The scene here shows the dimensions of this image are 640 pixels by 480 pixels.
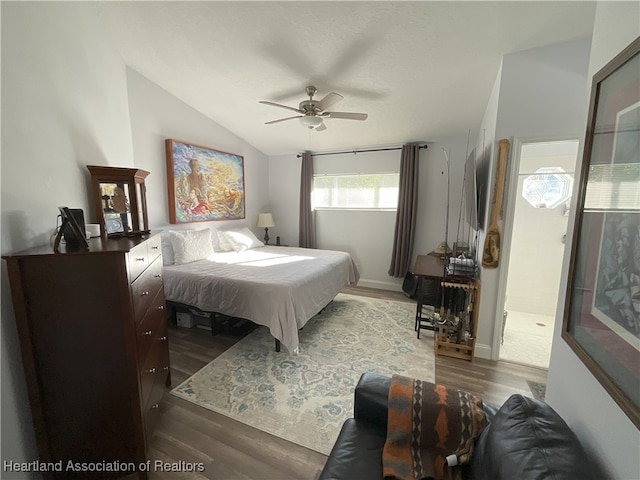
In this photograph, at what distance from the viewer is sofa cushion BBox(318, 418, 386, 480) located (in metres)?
1.00

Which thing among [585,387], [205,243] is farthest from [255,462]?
[205,243]

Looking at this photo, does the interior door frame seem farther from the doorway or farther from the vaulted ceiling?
the doorway

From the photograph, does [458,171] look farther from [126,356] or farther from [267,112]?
[126,356]

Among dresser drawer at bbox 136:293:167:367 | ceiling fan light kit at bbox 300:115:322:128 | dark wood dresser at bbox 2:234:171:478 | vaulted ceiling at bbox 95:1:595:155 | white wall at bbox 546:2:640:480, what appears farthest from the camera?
ceiling fan light kit at bbox 300:115:322:128

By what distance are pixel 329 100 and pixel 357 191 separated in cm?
230

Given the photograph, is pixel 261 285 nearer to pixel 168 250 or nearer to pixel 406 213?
pixel 168 250

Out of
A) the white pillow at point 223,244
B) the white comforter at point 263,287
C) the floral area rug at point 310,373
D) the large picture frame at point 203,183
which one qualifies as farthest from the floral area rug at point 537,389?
the large picture frame at point 203,183

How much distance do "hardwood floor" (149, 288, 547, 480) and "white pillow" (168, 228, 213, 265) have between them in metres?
1.17

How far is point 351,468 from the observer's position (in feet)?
3.34

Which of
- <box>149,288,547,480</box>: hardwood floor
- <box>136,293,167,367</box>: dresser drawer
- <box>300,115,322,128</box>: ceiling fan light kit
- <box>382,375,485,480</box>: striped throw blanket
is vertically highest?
<box>300,115,322,128</box>: ceiling fan light kit

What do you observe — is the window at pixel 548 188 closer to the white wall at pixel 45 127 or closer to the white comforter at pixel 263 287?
the white comforter at pixel 263 287

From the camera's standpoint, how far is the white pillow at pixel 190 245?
3059 mm

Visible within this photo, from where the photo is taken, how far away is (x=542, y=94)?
6.49 ft

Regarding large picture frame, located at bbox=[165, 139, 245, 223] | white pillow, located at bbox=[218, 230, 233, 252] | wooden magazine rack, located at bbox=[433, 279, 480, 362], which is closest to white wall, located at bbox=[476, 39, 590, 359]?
wooden magazine rack, located at bbox=[433, 279, 480, 362]
